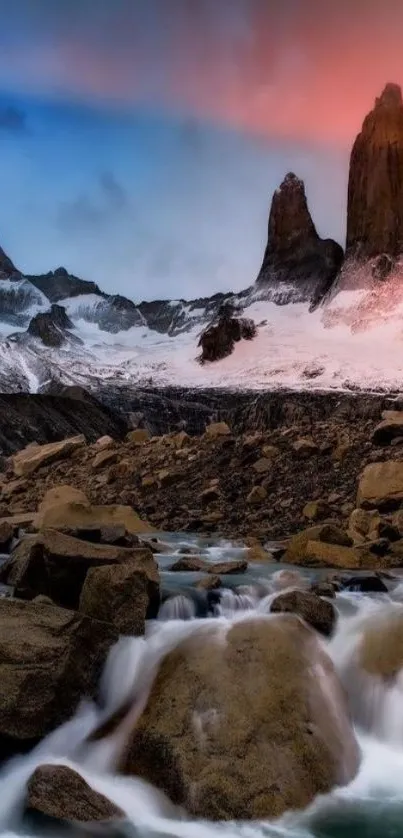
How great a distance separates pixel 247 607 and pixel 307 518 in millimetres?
7052

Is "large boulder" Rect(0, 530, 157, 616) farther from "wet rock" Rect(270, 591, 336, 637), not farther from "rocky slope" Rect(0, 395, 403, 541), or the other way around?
"rocky slope" Rect(0, 395, 403, 541)

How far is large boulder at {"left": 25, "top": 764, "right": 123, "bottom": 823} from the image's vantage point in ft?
20.0

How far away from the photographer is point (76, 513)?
17.1 metres

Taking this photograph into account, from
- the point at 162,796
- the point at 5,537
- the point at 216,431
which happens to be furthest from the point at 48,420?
the point at 162,796

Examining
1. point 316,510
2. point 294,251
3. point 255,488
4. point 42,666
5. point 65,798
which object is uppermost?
point 294,251

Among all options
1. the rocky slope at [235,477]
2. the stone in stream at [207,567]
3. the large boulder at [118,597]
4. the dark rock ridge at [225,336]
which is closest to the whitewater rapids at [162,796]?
the large boulder at [118,597]

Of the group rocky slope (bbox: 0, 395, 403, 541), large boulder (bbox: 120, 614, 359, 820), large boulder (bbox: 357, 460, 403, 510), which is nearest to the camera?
large boulder (bbox: 120, 614, 359, 820)

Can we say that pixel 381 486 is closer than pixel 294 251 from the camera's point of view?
Yes

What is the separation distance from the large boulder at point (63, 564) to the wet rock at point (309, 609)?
1730 millimetres

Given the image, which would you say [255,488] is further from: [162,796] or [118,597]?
[162,796]

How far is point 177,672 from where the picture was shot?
7668mm

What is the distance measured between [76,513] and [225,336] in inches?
4960

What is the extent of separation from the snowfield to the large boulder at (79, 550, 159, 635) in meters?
90.3

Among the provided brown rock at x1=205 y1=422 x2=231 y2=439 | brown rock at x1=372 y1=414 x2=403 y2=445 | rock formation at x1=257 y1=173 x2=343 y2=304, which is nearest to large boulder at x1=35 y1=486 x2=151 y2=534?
brown rock at x1=372 y1=414 x2=403 y2=445
